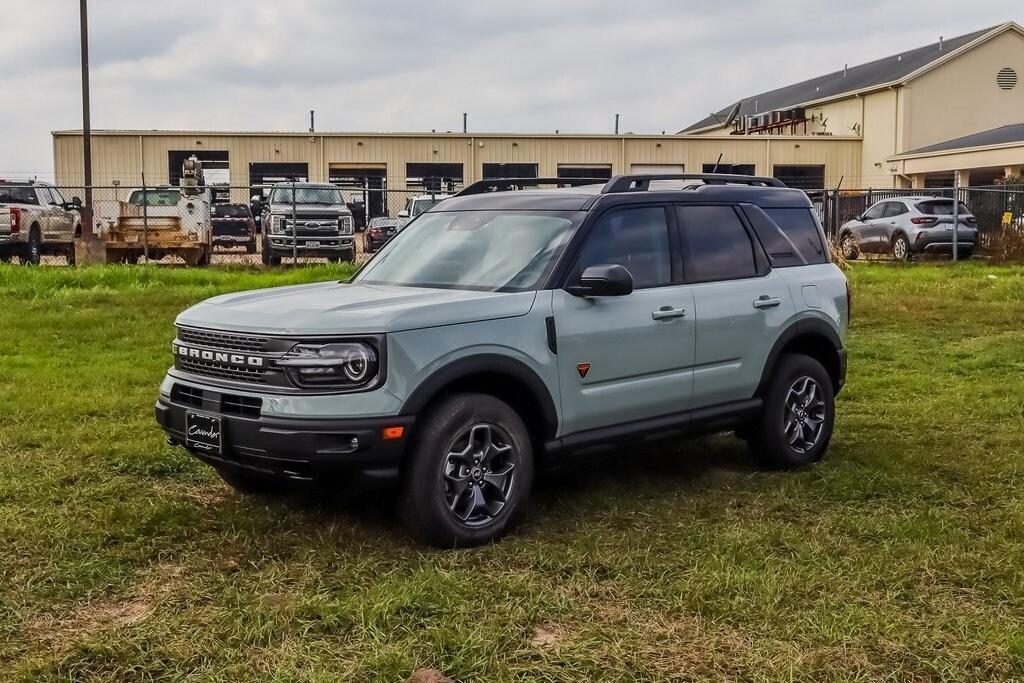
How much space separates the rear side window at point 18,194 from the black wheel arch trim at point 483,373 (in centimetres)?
1954

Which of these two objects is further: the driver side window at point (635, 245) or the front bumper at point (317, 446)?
the driver side window at point (635, 245)

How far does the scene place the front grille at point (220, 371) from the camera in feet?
16.3

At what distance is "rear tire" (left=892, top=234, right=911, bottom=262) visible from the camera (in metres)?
24.8

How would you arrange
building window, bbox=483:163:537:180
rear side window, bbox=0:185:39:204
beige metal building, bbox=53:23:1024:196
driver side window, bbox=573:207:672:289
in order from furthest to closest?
building window, bbox=483:163:537:180 < beige metal building, bbox=53:23:1024:196 < rear side window, bbox=0:185:39:204 < driver side window, bbox=573:207:672:289

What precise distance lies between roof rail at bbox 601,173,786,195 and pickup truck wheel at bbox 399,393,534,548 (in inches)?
61.7

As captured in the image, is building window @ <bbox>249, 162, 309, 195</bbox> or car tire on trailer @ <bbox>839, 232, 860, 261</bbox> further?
building window @ <bbox>249, 162, 309, 195</bbox>

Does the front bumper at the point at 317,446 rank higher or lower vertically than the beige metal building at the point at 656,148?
lower

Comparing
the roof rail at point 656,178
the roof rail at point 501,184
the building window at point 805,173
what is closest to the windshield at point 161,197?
the roof rail at point 501,184

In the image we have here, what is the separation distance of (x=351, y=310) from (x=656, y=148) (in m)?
41.2

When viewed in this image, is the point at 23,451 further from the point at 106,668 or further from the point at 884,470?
the point at 884,470

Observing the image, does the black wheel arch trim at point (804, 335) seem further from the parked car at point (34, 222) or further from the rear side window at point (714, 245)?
the parked car at point (34, 222)

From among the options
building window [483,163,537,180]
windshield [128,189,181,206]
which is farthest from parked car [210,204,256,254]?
building window [483,163,537,180]

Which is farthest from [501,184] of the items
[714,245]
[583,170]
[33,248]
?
[583,170]

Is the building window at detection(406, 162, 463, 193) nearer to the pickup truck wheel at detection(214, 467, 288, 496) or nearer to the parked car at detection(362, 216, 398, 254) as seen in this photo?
the parked car at detection(362, 216, 398, 254)
